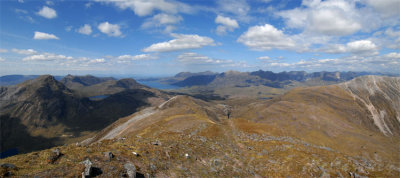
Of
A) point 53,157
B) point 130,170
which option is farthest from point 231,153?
point 53,157

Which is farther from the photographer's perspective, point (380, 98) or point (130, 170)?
point (380, 98)

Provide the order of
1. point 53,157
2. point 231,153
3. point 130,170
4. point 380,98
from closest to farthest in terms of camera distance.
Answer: point 130,170 → point 53,157 → point 231,153 → point 380,98

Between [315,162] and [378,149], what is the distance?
7503cm

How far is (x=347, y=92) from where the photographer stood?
15938 centimetres

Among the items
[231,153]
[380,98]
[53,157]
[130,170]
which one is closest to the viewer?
[130,170]

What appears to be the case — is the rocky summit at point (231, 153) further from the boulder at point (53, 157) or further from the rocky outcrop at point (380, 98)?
the rocky outcrop at point (380, 98)

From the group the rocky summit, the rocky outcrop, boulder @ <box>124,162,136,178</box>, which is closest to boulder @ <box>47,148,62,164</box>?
the rocky summit

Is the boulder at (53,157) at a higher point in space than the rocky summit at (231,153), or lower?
higher

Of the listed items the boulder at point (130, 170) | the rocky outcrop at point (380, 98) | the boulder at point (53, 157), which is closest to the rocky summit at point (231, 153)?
the boulder at point (130, 170)

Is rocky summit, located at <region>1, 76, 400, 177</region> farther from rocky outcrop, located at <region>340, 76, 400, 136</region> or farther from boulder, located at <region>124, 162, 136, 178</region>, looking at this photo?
rocky outcrop, located at <region>340, 76, 400, 136</region>

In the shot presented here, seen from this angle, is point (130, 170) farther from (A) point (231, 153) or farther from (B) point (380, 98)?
(B) point (380, 98)

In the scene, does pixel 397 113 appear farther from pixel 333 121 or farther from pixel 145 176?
pixel 145 176

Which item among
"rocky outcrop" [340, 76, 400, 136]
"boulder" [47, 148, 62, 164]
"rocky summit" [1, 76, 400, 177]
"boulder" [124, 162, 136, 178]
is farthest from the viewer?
"rocky outcrop" [340, 76, 400, 136]

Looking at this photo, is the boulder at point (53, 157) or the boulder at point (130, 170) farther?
the boulder at point (53, 157)
